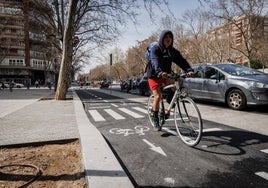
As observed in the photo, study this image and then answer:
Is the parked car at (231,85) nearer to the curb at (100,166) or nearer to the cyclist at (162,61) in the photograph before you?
the cyclist at (162,61)

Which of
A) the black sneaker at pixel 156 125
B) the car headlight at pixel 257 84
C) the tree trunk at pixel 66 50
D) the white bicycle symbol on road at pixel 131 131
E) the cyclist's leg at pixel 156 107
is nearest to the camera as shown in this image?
the cyclist's leg at pixel 156 107

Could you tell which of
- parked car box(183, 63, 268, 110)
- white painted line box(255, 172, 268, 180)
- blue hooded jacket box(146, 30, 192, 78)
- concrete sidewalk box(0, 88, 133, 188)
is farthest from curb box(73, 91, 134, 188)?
parked car box(183, 63, 268, 110)

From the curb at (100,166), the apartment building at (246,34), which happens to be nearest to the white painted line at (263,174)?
the curb at (100,166)

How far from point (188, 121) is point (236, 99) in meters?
5.00

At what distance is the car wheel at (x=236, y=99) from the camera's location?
866cm

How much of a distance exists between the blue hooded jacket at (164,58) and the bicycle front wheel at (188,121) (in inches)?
26.6

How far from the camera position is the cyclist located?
15.9ft

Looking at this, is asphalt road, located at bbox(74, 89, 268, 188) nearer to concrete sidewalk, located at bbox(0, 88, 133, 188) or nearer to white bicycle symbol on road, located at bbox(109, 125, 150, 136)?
white bicycle symbol on road, located at bbox(109, 125, 150, 136)

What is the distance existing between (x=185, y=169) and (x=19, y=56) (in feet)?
271

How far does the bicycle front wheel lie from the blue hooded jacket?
67 centimetres

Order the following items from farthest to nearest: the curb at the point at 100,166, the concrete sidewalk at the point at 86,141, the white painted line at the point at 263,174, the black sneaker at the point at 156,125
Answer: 1. the black sneaker at the point at 156,125
2. the white painted line at the point at 263,174
3. the concrete sidewalk at the point at 86,141
4. the curb at the point at 100,166

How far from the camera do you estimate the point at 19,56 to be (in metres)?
77.2

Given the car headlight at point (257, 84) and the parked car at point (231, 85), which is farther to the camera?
the parked car at point (231, 85)

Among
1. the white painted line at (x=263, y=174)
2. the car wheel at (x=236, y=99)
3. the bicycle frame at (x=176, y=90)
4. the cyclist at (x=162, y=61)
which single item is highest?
the cyclist at (x=162, y=61)
